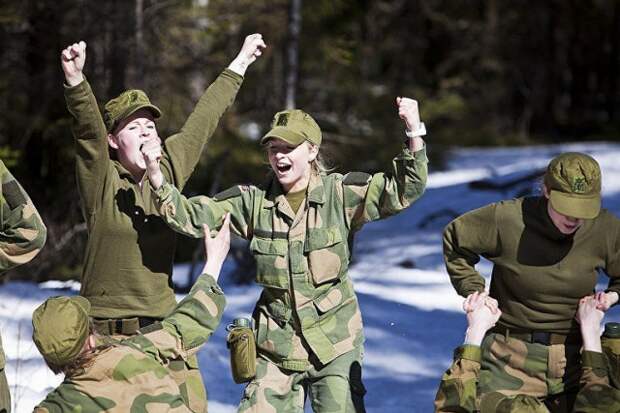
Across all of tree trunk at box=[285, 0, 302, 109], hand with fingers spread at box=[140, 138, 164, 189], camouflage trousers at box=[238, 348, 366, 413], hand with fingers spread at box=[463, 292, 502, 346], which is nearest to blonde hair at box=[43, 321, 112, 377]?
hand with fingers spread at box=[140, 138, 164, 189]

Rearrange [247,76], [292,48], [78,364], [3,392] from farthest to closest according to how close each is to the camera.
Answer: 1. [247,76]
2. [292,48]
3. [3,392]
4. [78,364]

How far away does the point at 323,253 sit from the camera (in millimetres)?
4754

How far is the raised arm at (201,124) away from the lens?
5223 millimetres

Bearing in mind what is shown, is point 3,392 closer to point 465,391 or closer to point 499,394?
point 465,391

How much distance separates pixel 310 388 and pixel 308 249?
63 cm

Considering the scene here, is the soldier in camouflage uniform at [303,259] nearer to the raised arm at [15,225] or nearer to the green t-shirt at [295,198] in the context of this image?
the green t-shirt at [295,198]

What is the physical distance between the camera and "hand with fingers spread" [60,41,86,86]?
185 inches

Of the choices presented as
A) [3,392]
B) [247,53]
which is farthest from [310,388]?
[247,53]

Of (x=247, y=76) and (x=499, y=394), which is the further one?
(x=247, y=76)

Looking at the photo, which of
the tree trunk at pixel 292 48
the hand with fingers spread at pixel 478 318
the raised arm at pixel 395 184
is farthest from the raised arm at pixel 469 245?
the tree trunk at pixel 292 48

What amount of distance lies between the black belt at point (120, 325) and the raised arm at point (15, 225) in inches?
31.9

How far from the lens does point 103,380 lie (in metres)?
3.83

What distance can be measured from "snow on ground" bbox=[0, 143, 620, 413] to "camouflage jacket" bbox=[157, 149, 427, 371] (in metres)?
2.16

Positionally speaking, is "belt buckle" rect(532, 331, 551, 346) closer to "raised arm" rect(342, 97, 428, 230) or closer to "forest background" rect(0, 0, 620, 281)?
"raised arm" rect(342, 97, 428, 230)
